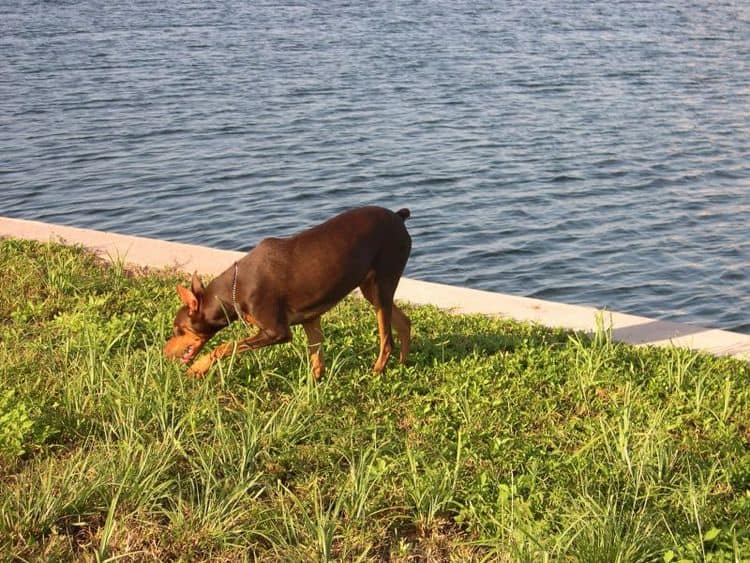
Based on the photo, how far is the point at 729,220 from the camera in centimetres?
1259

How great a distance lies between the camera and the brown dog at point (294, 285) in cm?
630

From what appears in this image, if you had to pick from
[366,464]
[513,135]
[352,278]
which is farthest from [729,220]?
[366,464]

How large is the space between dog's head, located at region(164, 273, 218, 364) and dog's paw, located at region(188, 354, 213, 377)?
112 mm

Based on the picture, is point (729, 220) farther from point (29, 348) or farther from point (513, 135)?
point (29, 348)

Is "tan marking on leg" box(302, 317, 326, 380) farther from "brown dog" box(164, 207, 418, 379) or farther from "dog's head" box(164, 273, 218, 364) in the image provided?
"dog's head" box(164, 273, 218, 364)

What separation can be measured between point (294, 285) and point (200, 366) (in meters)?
0.73

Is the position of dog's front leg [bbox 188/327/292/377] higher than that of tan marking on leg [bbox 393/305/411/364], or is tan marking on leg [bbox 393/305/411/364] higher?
dog's front leg [bbox 188/327/292/377]

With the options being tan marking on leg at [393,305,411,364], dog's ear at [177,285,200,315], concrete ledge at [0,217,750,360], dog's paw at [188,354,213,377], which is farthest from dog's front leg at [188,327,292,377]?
concrete ledge at [0,217,750,360]

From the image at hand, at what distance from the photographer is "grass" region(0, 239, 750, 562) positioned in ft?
15.3

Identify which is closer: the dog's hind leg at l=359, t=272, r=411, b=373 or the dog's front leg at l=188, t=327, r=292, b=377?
the dog's front leg at l=188, t=327, r=292, b=377

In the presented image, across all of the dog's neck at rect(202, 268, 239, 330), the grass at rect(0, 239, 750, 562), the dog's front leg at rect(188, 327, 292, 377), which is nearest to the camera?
the grass at rect(0, 239, 750, 562)

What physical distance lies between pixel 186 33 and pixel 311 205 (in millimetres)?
14308

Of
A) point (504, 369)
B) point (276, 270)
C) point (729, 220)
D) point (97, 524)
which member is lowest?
point (729, 220)

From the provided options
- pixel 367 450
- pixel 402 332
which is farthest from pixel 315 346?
pixel 367 450
